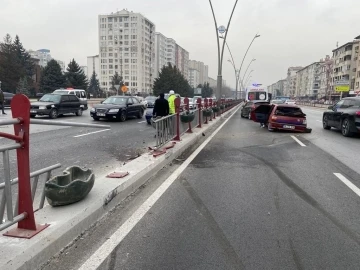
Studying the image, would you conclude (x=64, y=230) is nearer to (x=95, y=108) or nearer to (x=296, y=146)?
(x=296, y=146)

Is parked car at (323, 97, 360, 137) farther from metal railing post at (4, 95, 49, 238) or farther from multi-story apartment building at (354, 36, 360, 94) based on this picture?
multi-story apartment building at (354, 36, 360, 94)

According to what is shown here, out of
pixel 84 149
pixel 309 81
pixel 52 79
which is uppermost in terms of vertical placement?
pixel 309 81

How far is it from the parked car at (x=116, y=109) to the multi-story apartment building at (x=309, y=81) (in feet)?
454

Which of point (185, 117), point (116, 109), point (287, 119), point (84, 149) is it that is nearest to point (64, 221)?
point (84, 149)

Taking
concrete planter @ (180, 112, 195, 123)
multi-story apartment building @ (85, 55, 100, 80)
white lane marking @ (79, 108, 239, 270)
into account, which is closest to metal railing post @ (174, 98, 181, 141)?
concrete planter @ (180, 112, 195, 123)

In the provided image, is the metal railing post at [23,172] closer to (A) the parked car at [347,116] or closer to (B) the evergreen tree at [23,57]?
(A) the parked car at [347,116]

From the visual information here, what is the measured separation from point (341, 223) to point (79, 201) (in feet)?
11.4

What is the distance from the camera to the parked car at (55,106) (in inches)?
802

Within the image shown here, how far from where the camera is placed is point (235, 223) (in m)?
4.31

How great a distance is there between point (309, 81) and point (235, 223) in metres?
167

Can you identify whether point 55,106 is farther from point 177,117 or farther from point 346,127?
point 346,127

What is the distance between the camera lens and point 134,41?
141500mm

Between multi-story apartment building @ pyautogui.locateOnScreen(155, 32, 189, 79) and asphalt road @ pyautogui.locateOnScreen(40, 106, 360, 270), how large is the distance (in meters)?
153

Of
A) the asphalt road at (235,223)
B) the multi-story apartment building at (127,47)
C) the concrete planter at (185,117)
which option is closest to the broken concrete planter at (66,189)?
the asphalt road at (235,223)
